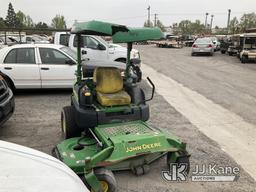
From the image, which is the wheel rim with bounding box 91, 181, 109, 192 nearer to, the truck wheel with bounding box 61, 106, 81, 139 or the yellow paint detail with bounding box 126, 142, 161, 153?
the yellow paint detail with bounding box 126, 142, 161, 153

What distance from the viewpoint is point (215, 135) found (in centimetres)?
638

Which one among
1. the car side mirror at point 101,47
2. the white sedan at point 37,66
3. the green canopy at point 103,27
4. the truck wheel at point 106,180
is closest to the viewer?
the truck wheel at point 106,180

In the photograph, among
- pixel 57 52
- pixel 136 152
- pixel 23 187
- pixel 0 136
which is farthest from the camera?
pixel 57 52

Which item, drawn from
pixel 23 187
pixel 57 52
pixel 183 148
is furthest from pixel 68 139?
pixel 57 52

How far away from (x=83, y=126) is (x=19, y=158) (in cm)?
241

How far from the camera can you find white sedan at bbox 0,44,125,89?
9500 mm

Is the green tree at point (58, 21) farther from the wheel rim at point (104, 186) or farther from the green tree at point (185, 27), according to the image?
the wheel rim at point (104, 186)

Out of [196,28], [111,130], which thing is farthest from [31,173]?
[196,28]

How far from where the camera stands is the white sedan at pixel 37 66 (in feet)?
31.2

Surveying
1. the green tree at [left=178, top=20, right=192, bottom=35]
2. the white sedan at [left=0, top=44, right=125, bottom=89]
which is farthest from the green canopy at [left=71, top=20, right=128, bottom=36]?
A: the green tree at [left=178, top=20, right=192, bottom=35]

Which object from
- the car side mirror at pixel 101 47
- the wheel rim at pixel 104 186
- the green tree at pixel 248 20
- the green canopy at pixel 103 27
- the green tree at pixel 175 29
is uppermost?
the green tree at pixel 248 20

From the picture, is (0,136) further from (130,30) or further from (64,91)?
(64,91)

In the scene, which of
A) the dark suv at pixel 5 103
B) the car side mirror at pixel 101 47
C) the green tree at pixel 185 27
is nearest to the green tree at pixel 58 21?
the green tree at pixel 185 27

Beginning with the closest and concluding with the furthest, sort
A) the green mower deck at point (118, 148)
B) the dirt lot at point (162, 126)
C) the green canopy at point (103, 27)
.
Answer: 1. the green mower deck at point (118, 148)
2. the green canopy at point (103, 27)
3. the dirt lot at point (162, 126)
